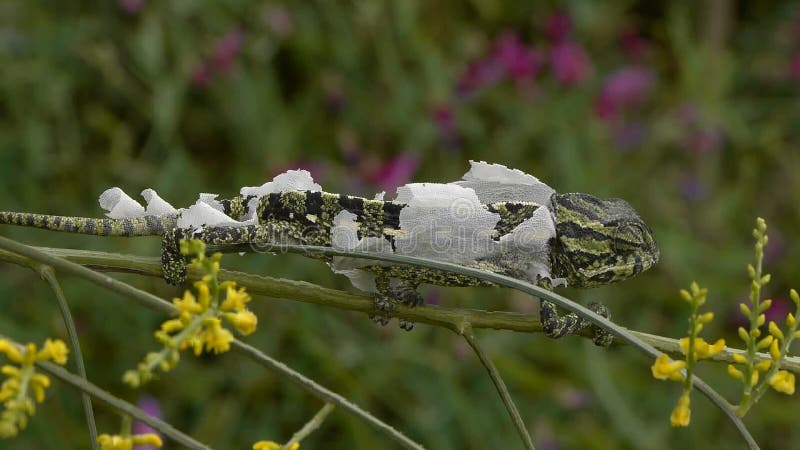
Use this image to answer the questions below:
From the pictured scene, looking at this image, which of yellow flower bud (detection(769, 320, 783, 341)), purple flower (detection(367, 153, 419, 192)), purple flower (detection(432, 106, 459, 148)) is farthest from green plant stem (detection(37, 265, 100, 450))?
purple flower (detection(432, 106, 459, 148))

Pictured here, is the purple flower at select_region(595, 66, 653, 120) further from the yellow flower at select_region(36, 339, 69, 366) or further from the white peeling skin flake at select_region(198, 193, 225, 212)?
the yellow flower at select_region(36, 339, 69, 366)

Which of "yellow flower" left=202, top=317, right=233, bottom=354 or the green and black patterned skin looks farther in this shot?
the green and black patterned skin

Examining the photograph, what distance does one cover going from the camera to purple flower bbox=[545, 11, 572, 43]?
2473 millimetres

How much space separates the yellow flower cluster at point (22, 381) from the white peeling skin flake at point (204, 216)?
36 centimetres

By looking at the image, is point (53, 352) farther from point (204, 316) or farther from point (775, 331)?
point (775, 331)

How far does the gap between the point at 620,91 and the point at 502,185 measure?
1.48 meters

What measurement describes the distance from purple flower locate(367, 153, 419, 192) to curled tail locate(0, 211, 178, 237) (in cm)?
99

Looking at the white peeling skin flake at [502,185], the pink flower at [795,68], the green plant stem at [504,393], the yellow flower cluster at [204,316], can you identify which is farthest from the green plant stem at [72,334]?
the pink flower at [795,68]

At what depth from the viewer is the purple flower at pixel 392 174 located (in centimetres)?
212

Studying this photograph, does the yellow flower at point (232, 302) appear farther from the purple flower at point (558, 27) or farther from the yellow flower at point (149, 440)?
the purple flower at point (558, 27)

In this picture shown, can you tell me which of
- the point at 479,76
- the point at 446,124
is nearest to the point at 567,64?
the point at 479,76

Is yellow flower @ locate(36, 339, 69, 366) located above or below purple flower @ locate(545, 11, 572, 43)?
below

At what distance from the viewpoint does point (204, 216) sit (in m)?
1.06

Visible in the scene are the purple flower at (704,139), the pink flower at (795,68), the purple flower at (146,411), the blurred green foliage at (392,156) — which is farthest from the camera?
the pink flower at (795,68)
